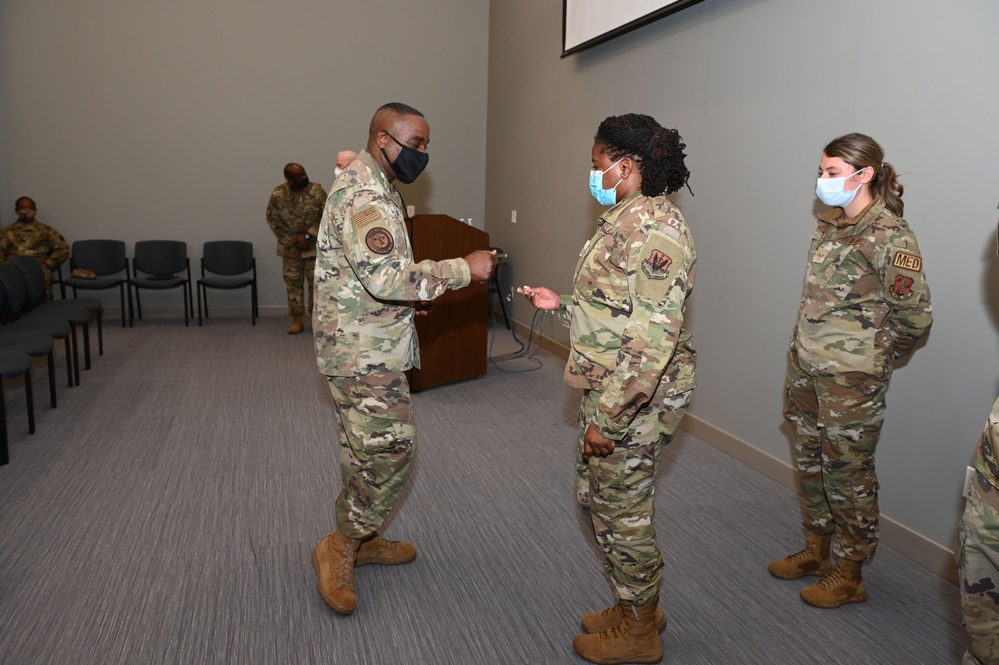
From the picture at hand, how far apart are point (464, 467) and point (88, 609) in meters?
1.73

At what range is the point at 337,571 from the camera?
231 cm

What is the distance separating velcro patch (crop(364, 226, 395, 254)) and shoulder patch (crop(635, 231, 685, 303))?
2.41 ft

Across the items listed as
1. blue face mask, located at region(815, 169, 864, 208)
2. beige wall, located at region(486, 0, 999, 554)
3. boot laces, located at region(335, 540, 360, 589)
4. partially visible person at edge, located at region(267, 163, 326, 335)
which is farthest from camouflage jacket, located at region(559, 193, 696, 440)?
partially visible person at edge, located at region(267, 163, 326, 335)

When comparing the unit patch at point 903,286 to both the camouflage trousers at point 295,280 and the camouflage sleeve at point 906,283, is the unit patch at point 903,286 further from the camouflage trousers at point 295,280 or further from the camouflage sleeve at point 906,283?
the camouflage trousers at point 295,280

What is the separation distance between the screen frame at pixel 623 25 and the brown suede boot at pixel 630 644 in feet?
10.4

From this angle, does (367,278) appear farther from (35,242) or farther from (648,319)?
(35,242)

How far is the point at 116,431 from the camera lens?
388cm

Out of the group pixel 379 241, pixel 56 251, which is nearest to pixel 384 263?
pixel 379 241

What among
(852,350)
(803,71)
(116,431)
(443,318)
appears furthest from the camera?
(443,318)

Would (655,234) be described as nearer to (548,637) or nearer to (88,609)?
(548,637)

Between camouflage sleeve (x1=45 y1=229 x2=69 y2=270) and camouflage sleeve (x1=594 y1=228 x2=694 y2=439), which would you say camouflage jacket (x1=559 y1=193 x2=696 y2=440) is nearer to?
camouflage sleeve (x1=594 y1=228 x2=694 y2=439)

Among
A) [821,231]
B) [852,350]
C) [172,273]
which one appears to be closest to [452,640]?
[852,350]

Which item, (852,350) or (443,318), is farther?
(443,318)

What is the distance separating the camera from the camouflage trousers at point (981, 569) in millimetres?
1264
